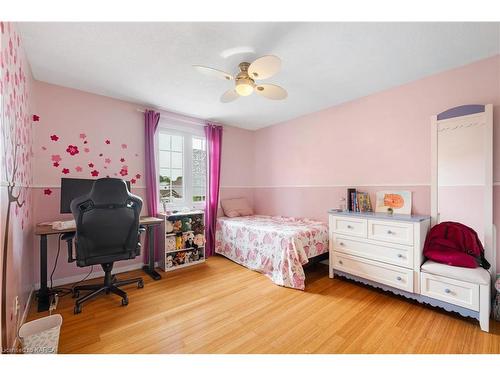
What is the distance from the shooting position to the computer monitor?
7.31 feet

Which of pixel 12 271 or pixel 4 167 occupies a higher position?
pixel 4 167

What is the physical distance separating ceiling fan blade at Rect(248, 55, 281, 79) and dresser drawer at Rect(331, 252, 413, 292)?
2104 mm

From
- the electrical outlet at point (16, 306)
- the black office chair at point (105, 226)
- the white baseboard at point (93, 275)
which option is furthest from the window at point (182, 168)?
the electrical outlet at point (16, 306)

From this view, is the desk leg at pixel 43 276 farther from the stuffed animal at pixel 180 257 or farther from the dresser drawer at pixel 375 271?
the dresser drawer at pixel 375 271

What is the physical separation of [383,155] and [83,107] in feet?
12.2

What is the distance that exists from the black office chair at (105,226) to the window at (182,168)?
1119mm

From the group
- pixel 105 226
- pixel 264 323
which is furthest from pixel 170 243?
pixel 264 323

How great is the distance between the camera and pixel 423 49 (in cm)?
176

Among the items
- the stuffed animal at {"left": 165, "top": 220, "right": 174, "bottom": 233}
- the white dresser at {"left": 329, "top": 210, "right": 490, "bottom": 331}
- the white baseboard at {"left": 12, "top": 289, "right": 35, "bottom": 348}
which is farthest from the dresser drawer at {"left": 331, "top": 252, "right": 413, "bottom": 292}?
the white baseboard at {"left": 12, "top": 289, "right": 35, "bottom": 348}

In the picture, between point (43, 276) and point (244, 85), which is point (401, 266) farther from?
point (43, 276)

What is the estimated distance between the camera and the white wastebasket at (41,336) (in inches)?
47.3

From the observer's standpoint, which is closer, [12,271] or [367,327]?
[12,271]
